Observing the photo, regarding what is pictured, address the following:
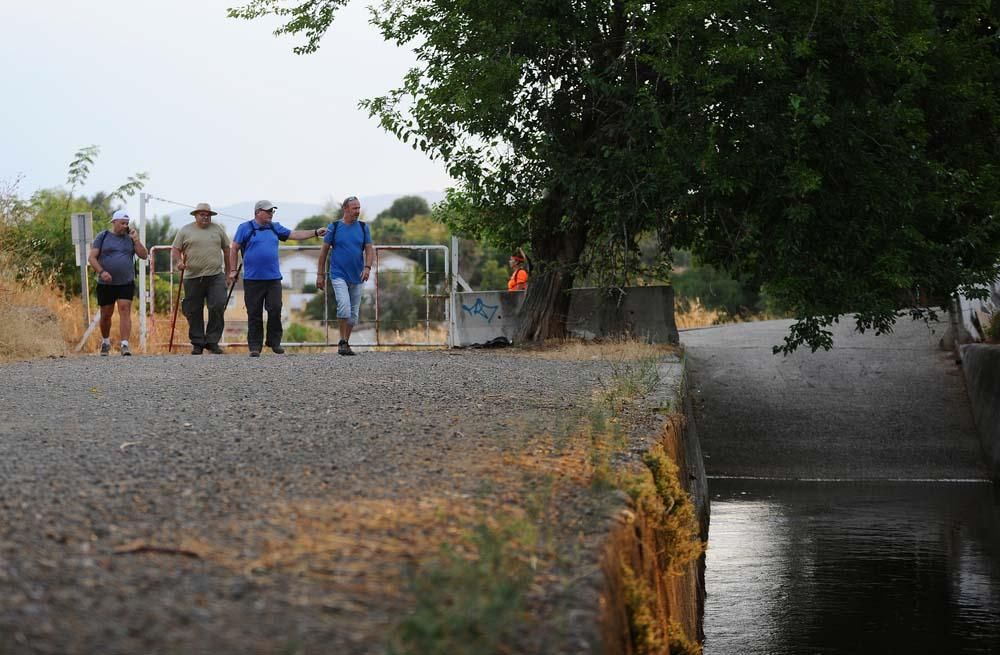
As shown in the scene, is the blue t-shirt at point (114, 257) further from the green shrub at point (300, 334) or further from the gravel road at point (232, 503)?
the green shrub at point (300, 334)

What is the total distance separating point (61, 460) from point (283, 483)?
4.54 ft

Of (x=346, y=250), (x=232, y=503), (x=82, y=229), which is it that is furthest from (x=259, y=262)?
(x=232, y=503)

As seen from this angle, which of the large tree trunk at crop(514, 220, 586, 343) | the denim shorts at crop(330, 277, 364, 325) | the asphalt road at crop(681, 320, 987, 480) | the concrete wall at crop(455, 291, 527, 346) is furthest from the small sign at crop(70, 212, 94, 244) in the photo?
the asphalt road at crop(681, 320, 987, 480)

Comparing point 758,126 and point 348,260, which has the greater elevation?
point 758,126

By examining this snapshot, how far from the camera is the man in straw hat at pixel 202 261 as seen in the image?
17500 millimetres

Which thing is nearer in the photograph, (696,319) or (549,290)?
(549,290)

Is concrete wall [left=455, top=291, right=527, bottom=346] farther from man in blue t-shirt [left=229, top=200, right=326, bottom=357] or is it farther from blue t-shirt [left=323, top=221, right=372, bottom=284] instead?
man in blue t-shirt [left=229, top=200, right=326, bottom=357]

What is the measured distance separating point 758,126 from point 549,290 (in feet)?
15.7

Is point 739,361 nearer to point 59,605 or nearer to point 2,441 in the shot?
point 2,441

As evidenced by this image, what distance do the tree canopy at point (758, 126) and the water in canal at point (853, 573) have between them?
227cm

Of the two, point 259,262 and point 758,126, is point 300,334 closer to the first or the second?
point 259,262

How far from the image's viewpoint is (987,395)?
721 inches

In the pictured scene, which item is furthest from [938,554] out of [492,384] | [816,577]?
[492,384]

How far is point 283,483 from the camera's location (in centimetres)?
561
